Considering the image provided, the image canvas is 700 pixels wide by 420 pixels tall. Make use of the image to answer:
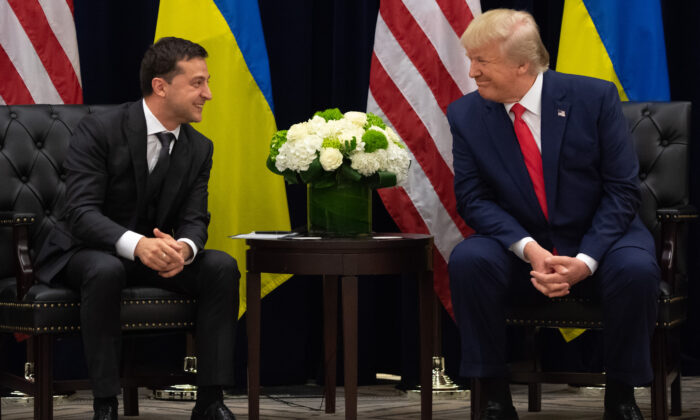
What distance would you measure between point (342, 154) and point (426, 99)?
0.79m

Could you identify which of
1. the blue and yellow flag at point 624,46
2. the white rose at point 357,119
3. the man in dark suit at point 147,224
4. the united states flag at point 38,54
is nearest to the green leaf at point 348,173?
the white rose at point 357,119

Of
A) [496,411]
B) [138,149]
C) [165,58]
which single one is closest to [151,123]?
[138,149]

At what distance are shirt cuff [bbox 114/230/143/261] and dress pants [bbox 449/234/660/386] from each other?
36.5 inches

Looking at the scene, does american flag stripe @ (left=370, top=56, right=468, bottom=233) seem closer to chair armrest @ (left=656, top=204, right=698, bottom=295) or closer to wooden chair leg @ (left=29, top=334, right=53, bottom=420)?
chair armrest @ (left=656, top=204, right=698, bottom=295)

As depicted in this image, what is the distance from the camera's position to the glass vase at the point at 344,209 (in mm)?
3096

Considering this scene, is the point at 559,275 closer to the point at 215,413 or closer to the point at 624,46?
the point at 215,413

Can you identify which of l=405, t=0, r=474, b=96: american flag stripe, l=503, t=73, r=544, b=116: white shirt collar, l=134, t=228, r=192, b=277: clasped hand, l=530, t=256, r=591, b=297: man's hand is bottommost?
l=530, t=256, r=591, b=297: man's hand

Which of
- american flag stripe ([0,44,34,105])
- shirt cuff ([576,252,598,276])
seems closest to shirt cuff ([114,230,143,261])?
american flag stripe ([0,44,34,105])

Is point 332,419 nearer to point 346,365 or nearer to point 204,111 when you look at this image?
point 346,365

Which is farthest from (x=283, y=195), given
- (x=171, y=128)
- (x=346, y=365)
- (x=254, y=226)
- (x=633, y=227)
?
(x=633, y=227)

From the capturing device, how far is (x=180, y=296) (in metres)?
2.98

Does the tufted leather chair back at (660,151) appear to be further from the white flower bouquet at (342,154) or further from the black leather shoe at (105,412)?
the black leather shoe at (105,412)

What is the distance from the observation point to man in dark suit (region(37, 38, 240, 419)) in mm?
2854

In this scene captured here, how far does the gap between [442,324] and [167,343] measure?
3.69 ft
